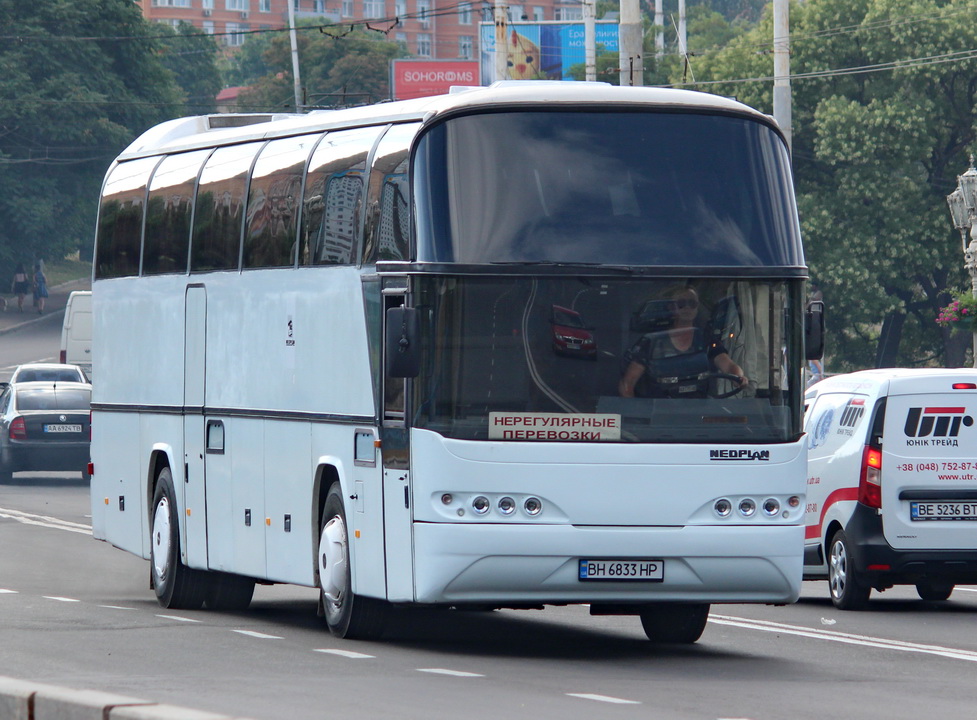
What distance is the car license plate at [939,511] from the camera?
15.4 meters

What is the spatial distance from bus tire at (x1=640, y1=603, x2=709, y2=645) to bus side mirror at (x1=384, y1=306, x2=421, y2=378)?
2.66 meters

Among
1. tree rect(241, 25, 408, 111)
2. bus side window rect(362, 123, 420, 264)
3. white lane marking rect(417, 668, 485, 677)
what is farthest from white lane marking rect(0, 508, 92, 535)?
tree rect(241, 25, 408, 111)

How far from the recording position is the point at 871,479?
50.7 ft

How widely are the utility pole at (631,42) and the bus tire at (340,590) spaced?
50.6 feet

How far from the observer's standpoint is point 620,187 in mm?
11125

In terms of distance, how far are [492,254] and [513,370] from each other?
2.09ft

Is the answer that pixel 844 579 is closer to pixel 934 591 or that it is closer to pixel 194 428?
pixel 934 591

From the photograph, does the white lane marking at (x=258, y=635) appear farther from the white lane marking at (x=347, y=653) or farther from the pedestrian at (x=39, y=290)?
the pedestrian at (x=39, y=290)

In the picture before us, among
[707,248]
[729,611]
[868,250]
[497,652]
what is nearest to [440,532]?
[497,652]

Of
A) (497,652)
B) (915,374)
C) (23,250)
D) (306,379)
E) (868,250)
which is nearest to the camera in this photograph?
(497,652)

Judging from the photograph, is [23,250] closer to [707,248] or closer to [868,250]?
[868,250]

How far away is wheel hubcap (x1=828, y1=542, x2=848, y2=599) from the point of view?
619 inches

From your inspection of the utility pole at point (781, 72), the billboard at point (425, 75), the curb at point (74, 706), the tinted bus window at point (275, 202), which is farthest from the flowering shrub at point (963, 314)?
the billboard at point (425, 75)

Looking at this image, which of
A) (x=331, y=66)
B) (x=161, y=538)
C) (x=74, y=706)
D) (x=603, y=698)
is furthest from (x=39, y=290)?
(x=74, y=706)
